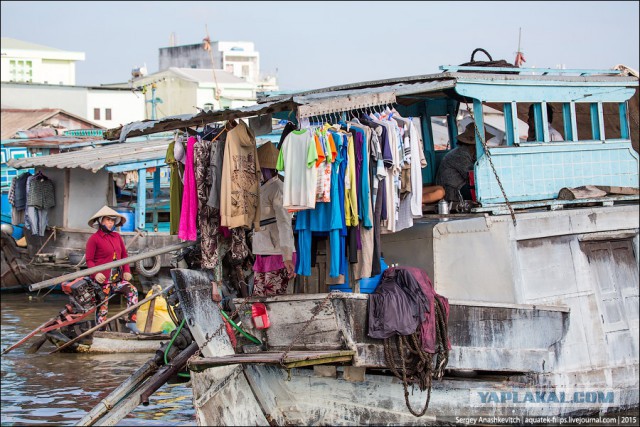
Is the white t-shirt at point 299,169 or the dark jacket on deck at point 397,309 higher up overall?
the white t-shirt at point 299,169

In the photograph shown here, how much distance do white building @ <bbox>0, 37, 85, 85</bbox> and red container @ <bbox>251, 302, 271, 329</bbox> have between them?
3868 centimetres

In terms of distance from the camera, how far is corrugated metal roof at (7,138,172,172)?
1767cm

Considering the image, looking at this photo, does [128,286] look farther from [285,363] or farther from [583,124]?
[583,124]

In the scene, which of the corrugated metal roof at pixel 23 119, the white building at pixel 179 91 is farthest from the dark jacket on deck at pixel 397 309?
the white building at pixel 179 91

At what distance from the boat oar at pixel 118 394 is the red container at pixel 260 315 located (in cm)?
136

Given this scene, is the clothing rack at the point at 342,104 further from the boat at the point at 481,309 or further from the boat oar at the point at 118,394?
the boat oar at the point at 118,394

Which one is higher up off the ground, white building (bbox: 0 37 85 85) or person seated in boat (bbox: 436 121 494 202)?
white building (bbox: 0 37 85 85)

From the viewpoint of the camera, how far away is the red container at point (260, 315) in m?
7.62

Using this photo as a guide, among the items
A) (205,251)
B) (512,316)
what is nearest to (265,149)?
A: (205,251)

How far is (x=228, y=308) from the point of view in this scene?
830cm

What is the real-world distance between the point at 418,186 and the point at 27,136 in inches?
799

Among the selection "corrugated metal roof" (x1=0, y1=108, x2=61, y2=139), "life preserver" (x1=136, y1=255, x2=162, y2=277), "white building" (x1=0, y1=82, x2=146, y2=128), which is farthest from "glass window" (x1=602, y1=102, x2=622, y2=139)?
"white building" (x1=0, y1=82, x2=146, y2=128)

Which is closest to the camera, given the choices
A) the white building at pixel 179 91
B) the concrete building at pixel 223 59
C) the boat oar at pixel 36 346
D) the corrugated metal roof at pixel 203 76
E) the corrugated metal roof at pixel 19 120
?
the boat oar at pixel 36 346

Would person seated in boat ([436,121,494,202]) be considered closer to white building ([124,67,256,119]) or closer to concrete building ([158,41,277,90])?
white building ([124,67,256,119])
